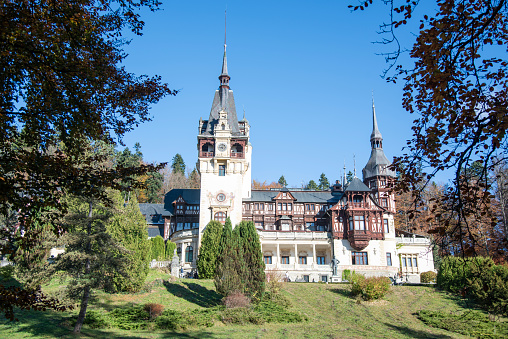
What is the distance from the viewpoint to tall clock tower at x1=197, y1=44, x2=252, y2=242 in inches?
1983

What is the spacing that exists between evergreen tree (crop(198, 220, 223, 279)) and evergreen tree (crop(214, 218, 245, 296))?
427 inches

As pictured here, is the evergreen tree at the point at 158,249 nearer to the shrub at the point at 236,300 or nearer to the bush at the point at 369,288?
the shrub at the point at 236,300

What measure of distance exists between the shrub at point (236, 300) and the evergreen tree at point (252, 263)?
0.84 meters

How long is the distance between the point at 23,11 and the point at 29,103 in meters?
2.25

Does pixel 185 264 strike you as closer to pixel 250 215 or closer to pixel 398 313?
pixel 250 215

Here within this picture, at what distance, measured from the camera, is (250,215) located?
5547 centimetres

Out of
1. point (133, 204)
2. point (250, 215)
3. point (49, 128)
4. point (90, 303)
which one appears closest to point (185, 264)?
point (250, 215)

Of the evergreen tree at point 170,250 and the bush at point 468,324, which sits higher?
the evergreen tree at point 170,250

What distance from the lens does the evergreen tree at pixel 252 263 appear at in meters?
28.6

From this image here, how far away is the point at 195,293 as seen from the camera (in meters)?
32.9

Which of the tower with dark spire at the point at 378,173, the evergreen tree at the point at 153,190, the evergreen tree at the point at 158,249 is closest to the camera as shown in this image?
the evergreen tree at the point at 158,249

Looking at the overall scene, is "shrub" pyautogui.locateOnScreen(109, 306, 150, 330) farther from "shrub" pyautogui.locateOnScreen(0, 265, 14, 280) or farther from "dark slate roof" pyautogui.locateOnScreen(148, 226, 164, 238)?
"dark slate roof" pyautogui.locateOnScreen(148, 226, 164, 238)

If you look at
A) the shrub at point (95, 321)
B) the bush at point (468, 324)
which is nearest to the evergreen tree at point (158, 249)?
the shrub at point (95, 321)

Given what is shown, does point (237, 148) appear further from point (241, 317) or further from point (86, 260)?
point (86, 260)
